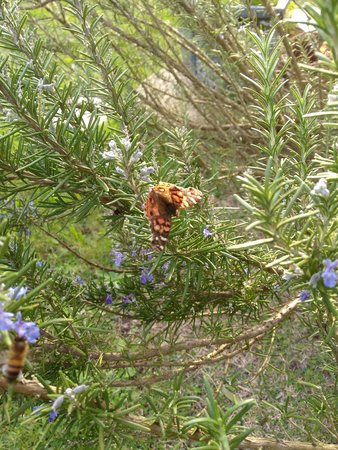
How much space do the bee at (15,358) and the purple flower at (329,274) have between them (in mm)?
447

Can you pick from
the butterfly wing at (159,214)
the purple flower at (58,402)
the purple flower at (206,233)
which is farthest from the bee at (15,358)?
the purple flower at (206,233)

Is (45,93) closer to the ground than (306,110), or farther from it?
closer to the ground

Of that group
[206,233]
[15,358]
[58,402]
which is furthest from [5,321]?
[206,233]

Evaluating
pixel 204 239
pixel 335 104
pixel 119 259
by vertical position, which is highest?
pixel 335 104

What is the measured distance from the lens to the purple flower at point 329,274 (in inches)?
28.7

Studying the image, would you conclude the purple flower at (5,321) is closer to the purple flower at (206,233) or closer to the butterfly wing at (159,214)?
the butterfly wing at (159,214)

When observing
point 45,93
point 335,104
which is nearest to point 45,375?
point 45,93

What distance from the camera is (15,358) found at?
678mm

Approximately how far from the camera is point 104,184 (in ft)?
3.42

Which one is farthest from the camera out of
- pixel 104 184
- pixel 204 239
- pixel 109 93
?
pixel 109 93

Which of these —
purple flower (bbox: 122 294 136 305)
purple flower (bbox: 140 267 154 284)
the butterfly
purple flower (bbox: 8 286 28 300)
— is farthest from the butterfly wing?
purple flower (bbox: 122 294 136 305)

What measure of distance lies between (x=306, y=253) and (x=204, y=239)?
37 centimetres

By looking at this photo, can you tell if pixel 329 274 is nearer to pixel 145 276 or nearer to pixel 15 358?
pixel 15 358

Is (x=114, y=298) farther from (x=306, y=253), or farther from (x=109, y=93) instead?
(x=306, y=253)
